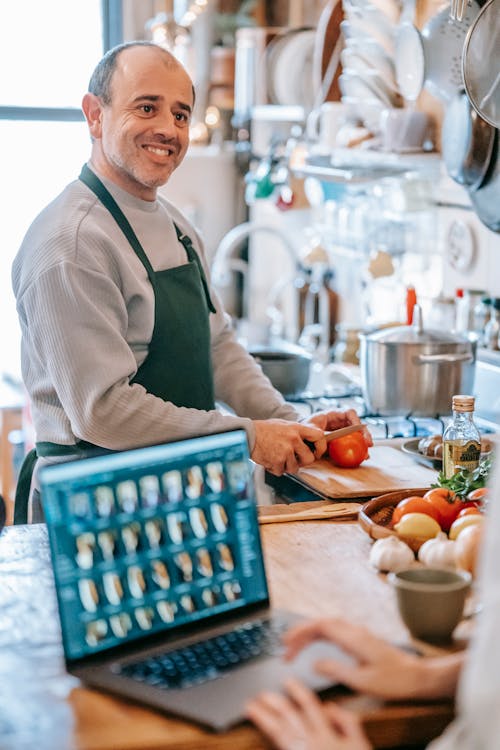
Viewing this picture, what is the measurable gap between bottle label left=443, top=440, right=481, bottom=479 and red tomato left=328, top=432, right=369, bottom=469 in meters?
0.22

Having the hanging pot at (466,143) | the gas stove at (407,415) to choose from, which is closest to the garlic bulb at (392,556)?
the gas stove at (407,415)

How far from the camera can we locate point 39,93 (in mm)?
5609

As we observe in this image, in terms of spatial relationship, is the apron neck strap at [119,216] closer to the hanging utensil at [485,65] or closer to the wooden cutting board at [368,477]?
the wooden cutting board at [368,477]

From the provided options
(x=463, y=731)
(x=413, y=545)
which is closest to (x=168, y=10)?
(x=413, y=545)

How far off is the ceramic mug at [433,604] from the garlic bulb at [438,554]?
0.68 feet

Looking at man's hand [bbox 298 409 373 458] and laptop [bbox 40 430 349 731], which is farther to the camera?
man's hand [bbox 298 409 373 458]

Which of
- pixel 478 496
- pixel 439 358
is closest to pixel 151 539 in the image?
pixel 478 496

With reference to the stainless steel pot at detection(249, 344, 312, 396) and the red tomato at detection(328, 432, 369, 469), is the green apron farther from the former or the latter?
the stainless steel pot at detection(249, 344, 312, 396)

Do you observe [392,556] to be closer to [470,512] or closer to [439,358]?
[470,512]

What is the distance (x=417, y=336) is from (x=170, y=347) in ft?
2.36

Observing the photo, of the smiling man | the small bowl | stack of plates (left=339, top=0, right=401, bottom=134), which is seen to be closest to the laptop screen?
the small bowl

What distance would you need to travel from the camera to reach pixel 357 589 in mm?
1703

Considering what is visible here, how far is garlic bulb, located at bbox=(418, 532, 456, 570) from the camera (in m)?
1.72

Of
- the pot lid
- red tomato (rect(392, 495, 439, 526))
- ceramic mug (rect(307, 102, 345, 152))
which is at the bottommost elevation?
red tomato (rect(392, 495, 439, 526))
